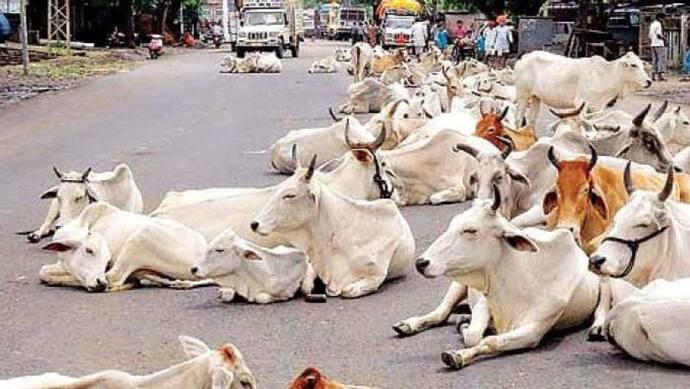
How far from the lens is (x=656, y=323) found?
22.8 feet

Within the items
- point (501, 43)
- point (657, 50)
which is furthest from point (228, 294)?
point (501, 43)

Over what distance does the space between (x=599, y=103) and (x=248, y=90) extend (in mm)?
13669

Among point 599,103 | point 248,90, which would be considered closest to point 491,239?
point 599,103

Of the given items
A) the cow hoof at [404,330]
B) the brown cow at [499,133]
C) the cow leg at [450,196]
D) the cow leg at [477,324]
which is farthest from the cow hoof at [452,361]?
the cow leg at [450,196]

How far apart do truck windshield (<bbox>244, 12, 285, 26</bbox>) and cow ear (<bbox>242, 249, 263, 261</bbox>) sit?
42.4 meters

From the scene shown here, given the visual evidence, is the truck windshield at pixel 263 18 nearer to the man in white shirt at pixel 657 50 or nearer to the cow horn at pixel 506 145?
the man in white shirt at pixel 657 50

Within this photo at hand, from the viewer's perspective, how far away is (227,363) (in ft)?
17.9

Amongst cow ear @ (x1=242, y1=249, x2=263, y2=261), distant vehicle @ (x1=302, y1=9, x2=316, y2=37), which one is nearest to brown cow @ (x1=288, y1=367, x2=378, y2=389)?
cow ear @ (x1=242, y1=249, x2=263, y2=261)

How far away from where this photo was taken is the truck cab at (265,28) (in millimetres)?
49844

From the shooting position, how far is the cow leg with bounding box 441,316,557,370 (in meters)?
7.24

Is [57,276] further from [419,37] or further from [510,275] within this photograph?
[419,37]

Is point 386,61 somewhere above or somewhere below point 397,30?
above

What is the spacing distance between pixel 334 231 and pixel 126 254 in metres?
1.37

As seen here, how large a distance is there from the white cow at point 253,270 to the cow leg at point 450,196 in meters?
4.05
